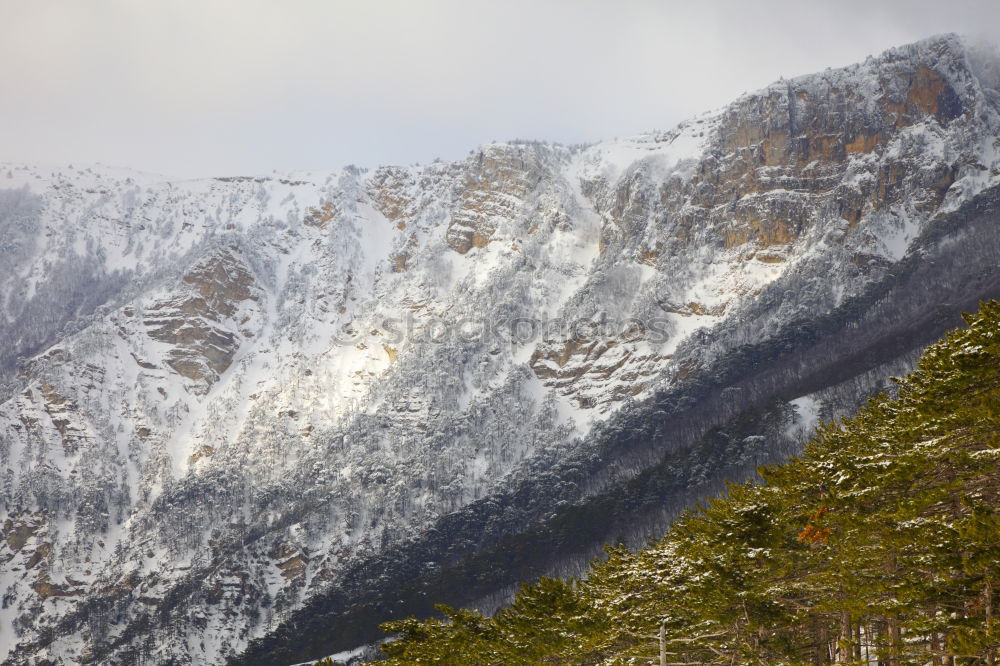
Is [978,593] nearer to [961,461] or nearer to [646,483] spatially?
[961,461]

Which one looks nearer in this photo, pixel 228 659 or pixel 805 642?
pixel 805 642

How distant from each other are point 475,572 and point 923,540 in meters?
163

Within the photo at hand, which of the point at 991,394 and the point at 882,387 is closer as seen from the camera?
the point at 991,394

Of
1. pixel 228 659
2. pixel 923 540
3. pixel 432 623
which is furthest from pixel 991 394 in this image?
pixel 228 659

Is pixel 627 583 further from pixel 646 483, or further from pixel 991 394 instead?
pixel 646 483

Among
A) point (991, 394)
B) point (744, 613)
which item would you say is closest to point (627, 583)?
point (744, 613)

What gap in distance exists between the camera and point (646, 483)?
633 feet

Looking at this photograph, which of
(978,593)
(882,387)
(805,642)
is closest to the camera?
(978,593)

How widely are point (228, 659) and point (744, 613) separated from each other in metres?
A: 179

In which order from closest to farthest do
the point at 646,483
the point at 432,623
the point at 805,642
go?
the point at 805,642
the point at 432,623
the point at 646,483

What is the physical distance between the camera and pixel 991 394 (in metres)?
30.0

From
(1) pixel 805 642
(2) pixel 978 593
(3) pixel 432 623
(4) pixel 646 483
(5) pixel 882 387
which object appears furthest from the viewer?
(4) pixel 646 483

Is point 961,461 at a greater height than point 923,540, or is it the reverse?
point 961,461

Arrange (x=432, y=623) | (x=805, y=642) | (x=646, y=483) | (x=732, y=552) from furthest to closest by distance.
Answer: (x=646, y=483), (x=432, y=623), (x=805, y=642), (x=732, y=552)
